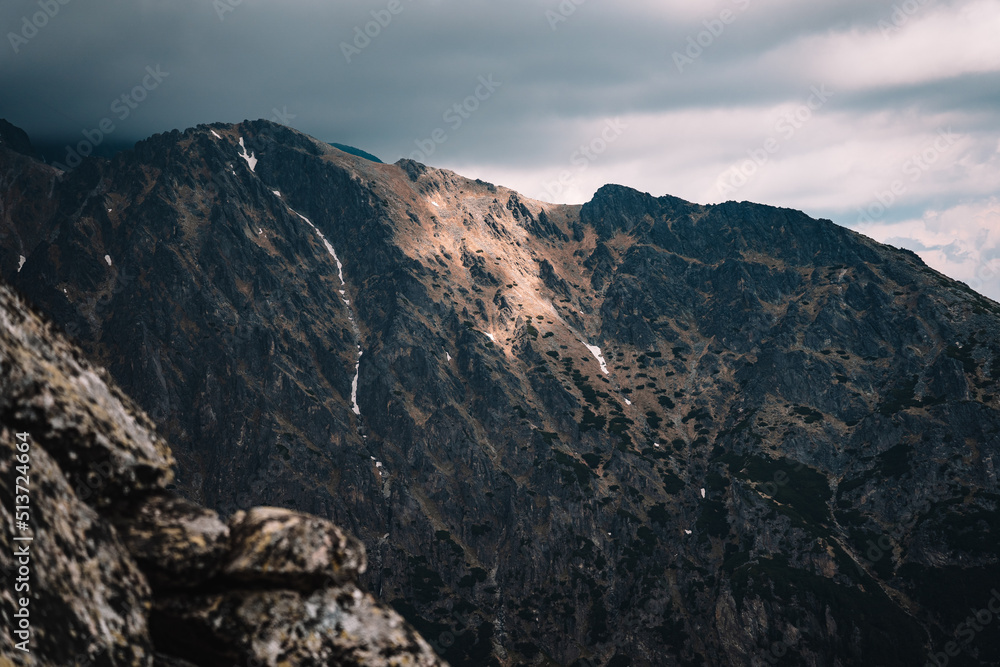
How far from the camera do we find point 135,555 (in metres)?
13.9

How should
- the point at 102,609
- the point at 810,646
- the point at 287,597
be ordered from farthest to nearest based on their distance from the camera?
the point at 810,646
the point at 287,597
the point at 102,609

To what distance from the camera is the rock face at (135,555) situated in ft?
38.5

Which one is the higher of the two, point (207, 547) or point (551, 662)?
point (207, 547)

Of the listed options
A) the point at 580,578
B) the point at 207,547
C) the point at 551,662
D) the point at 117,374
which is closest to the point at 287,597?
the point at 207,547

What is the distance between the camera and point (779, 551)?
18038cm

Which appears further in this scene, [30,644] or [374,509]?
[374,509]

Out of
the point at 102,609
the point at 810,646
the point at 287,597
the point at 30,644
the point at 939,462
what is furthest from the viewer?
the point at 939,462

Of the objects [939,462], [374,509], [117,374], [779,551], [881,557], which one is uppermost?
[939,462]

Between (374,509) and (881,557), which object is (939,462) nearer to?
(881,557)

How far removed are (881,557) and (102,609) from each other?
21325cm

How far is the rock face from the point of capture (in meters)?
11.7

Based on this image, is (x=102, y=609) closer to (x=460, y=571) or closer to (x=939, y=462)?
(x=460, y=571)

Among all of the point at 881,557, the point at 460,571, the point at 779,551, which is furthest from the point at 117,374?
the point at 881,557

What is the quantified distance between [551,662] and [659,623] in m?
35.6
